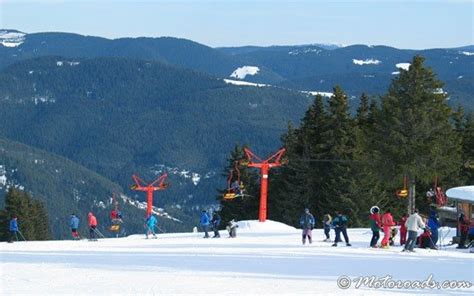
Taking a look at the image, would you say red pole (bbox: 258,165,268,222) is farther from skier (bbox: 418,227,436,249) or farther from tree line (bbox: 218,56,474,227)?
skier (bbox: 418,227,436,249)

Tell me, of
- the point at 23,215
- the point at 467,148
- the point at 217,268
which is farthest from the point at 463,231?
the point at 23,215

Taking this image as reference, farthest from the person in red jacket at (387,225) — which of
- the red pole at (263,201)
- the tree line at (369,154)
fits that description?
the red pole at (263,201)

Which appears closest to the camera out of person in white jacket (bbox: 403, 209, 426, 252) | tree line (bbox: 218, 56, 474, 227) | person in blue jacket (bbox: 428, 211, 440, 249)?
person in white jacket (bbox: 403, 209, 426, 252)

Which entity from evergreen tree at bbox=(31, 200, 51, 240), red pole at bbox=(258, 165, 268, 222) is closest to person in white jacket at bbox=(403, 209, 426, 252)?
red pole at bbox=(258, 165, 268, 222)

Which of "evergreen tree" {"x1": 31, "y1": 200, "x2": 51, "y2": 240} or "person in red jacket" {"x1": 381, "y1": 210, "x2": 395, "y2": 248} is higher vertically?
"person in red jacket" {"x1": 381, "y1": 210, "x2": 395, "y2": 248}

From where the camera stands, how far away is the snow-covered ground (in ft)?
64.8

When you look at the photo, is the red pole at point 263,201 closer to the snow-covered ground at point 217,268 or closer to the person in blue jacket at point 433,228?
the snow-covered ground at point 217,268

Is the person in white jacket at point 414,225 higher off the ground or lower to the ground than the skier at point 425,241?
higher

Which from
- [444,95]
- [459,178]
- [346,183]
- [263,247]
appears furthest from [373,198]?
[263,247]

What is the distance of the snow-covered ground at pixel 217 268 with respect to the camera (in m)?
19.8

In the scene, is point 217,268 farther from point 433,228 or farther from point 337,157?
point 337,157

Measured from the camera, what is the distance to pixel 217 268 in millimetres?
23453

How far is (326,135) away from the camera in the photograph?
58.3 meters

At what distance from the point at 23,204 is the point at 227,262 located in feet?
214
